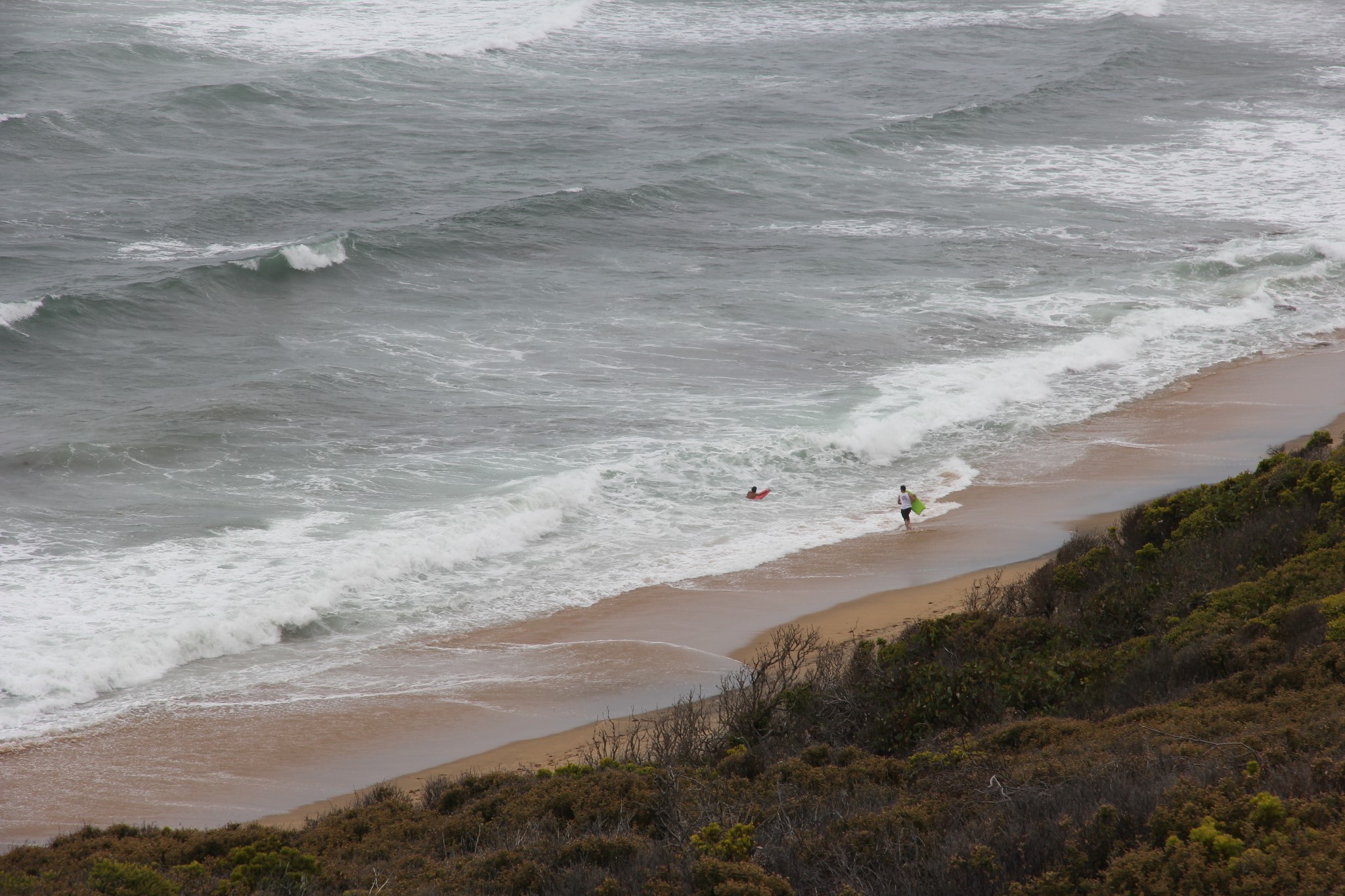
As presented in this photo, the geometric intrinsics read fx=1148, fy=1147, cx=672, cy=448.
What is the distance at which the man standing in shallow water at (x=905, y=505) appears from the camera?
15.1m

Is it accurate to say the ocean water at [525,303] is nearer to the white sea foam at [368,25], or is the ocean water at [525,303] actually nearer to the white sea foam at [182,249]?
the white sea foam at [182,249]

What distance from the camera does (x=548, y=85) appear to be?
150 feet

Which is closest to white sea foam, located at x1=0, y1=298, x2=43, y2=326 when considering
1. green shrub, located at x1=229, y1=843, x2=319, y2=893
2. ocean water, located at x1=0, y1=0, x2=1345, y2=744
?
ocean water, located at x1=0, y1=0, x2=1345, y2=744

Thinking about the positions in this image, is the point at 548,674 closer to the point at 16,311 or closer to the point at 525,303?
the point at 525,303

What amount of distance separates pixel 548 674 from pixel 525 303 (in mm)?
14522

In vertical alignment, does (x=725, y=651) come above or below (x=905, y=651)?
below

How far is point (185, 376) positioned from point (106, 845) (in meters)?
14.4

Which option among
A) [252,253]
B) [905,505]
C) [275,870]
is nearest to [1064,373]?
[905,505]

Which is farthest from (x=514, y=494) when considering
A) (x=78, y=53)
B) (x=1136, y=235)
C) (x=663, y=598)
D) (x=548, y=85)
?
(x=78, y=53)

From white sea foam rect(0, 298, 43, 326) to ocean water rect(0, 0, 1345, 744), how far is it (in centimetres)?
9

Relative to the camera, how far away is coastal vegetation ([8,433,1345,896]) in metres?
5.05

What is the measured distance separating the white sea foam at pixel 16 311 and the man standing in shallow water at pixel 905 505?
16.8m

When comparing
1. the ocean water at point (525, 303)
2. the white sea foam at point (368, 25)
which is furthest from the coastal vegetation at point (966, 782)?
the white sea foam at point (368, 25)

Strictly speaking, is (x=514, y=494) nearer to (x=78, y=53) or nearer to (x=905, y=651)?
(x=905, y=651)
